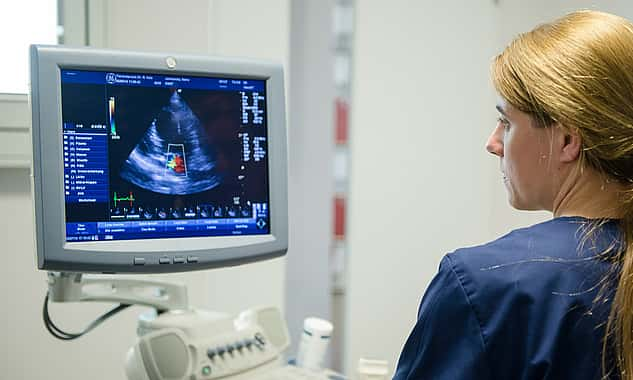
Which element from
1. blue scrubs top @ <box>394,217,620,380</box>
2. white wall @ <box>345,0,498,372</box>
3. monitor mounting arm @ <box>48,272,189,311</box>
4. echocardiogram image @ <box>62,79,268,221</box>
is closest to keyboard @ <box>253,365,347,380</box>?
monitor mounting arm @ <box>48,272,189,311</box>

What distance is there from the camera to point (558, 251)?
33.4 inches

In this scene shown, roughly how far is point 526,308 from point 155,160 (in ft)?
1.95

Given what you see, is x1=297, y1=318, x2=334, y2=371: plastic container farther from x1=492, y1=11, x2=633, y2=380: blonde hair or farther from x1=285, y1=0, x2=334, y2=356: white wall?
x1=492, y1=11, x2=633, y2=380: blonde hair

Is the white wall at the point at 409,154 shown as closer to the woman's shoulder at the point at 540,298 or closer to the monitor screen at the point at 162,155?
the monitor screen at the point at 162,155

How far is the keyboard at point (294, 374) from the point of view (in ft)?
4.04

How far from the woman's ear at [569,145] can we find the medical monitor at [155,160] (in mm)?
485

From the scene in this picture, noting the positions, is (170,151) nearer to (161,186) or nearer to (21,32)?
(161,186)

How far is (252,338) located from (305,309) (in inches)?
24.2

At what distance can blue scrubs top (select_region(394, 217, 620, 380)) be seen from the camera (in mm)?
827

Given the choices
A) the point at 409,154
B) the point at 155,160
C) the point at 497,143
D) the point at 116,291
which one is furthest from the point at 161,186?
the point at 409,154

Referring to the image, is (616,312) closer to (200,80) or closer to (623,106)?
(623,106)

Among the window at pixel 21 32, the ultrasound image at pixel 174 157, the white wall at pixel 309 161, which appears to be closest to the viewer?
the ultrasound image at pixel 174 157

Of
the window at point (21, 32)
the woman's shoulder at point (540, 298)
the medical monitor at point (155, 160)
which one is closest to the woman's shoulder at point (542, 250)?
the woman's shoulder at point (540, 298)

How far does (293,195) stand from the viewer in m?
1.80
